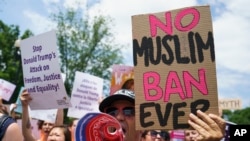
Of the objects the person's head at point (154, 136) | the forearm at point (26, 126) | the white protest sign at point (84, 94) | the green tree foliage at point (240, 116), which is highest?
the green tree foliage at point (240, 116)

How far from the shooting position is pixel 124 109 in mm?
3371

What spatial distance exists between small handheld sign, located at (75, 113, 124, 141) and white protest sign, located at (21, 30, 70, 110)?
212 centimetres

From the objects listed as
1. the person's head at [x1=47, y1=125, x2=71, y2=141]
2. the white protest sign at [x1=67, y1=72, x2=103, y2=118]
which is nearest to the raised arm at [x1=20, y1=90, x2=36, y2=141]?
the person's head at [x1=47, y1=125, x2=71, y2=141]

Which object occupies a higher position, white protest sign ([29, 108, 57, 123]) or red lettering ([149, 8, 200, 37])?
red lettering ([149, 8, 200, 37])

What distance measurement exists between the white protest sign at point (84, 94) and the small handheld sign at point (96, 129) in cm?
387

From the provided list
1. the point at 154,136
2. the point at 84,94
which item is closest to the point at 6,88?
the point at 84,94

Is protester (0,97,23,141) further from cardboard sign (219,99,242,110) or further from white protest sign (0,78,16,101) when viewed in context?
cardboard sign (219,99,242,110)

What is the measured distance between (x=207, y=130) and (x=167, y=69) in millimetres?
519

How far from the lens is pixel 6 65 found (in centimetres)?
4106

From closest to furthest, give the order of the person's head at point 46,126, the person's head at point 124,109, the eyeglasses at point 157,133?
the person's head at point 124,109, the eyeglasses at point 157,133, the person's head at point 46,126

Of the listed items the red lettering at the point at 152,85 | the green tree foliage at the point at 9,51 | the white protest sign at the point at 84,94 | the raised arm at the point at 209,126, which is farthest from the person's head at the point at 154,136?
the green tree foliage at the point at 9,51

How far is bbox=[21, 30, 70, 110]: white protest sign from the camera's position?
4.98 m

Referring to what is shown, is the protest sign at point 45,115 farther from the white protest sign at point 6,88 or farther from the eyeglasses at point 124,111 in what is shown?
the eyeglasses at point 124,111

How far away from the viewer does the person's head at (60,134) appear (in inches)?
193
